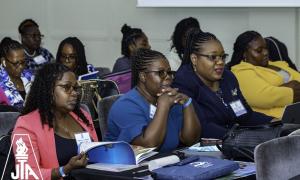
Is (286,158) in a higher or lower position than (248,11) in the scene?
lower

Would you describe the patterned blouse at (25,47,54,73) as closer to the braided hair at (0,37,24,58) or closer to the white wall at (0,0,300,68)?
the braided hair at (0,37,24,58)

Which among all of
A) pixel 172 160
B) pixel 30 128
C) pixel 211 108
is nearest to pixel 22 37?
pixel 211 108

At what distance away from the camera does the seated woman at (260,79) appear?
181 inches

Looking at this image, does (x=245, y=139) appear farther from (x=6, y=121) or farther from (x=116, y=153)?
(x=6, y=121)

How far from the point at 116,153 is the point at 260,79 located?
1985mm

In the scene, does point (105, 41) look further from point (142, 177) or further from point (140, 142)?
point (142, 177)

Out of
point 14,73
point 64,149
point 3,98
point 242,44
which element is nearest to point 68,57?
point 14,73

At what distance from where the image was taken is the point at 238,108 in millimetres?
4070

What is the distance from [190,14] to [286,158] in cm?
462

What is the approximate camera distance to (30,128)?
305cm

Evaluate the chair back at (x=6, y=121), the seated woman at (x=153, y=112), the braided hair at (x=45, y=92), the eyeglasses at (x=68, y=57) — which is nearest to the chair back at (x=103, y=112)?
the seated woman at (x=153, y=112)

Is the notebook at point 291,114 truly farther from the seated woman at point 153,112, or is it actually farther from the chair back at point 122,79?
the chair back at point 122,79

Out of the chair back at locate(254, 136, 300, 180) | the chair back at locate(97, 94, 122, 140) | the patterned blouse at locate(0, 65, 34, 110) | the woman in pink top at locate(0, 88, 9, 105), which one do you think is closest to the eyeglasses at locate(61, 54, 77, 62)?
the patterned blouse at locate(0, 65, 34, 110)

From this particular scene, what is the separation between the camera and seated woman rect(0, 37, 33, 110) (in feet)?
16.4
